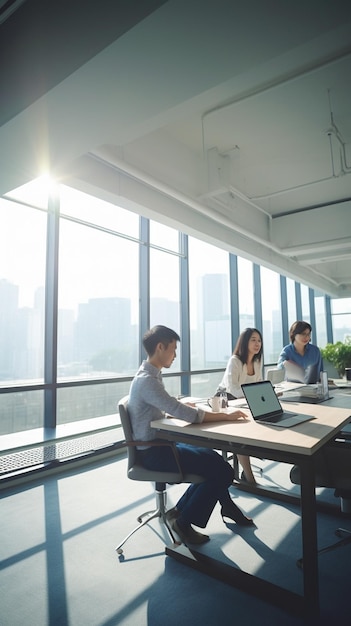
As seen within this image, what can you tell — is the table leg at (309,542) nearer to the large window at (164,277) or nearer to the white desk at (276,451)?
the white desk at (276,451)

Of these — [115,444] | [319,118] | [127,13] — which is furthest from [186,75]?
[115,444]

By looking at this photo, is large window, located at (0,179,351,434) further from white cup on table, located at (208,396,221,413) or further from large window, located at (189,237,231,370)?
white cup on table, located at (208,396,221,413)

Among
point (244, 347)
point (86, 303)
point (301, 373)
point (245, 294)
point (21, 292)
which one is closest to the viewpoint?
point (244, 347)

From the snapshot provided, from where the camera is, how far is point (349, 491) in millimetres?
2176

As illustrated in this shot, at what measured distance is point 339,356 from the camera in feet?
29.8

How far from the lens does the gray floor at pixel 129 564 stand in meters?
1.78

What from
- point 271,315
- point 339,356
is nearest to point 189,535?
point 271,315

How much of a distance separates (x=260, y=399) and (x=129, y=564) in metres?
1.27

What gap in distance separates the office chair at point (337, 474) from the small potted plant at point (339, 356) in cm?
698

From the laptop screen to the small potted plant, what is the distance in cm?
722

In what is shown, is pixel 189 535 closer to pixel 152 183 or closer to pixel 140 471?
pixel 140 471

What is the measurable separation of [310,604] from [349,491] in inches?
26.5

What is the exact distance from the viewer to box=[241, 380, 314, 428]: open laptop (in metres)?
2.30

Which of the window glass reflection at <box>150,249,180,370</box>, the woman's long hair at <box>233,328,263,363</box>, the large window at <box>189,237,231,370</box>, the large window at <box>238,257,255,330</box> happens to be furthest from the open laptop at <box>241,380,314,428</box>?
the large window at <box>238,257,255,330</box>
